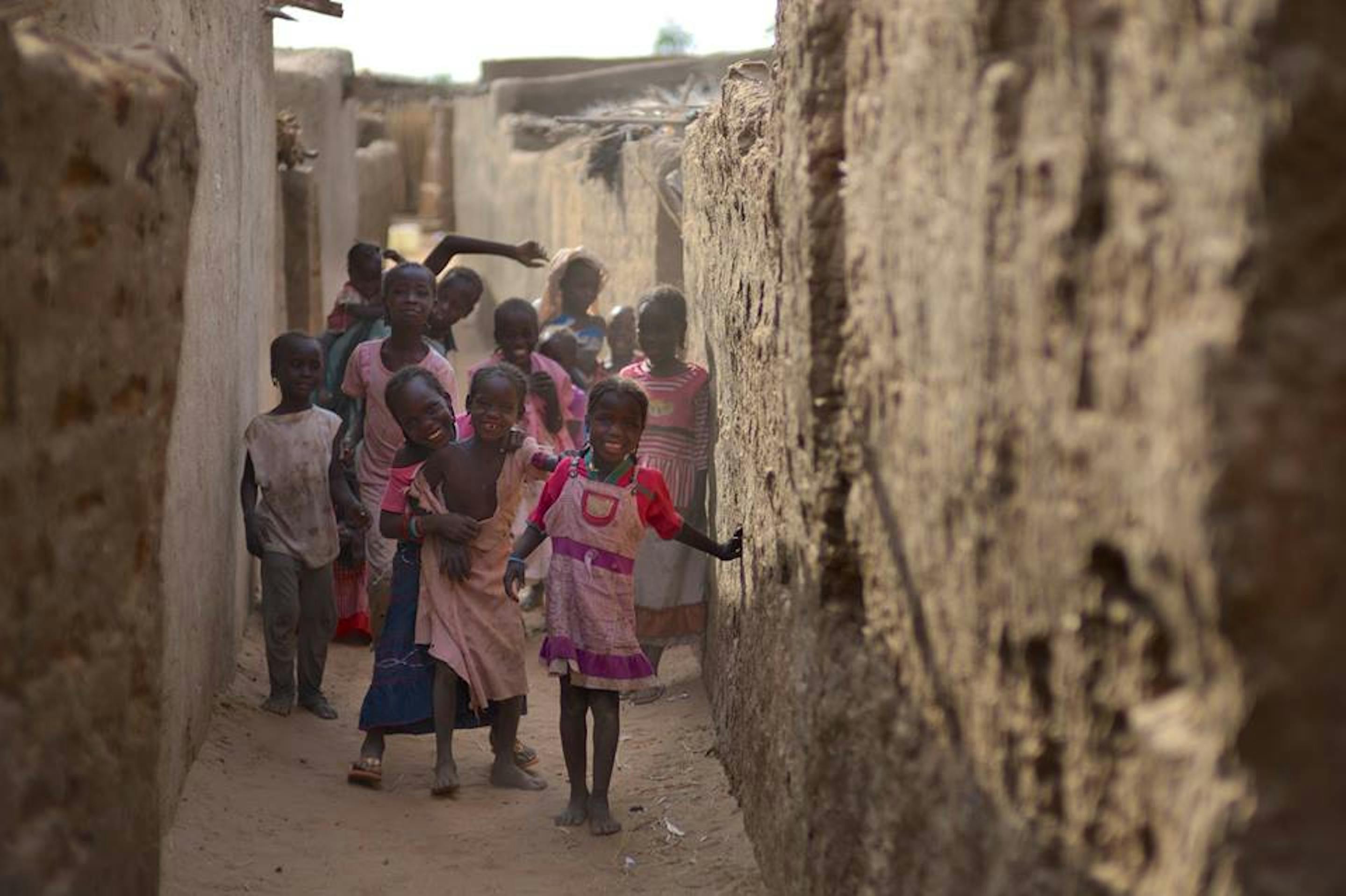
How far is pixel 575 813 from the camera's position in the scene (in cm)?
512

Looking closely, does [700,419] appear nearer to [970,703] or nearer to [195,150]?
[195,150]

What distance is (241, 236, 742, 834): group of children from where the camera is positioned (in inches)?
202

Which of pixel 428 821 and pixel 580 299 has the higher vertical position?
pixel 580 299

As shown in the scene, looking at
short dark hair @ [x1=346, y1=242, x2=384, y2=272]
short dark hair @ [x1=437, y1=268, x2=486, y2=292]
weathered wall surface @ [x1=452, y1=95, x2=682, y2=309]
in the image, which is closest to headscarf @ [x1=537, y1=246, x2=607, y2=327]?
weathered wall surface @ [x1=452, y1=95, x2=682, y2=309]

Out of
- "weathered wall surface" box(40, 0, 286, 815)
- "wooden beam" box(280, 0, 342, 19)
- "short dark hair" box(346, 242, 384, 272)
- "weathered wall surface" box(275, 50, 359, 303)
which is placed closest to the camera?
"weathered wall surface" box(40, 0, 286, 815)

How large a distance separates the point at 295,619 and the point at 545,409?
5.65 feet

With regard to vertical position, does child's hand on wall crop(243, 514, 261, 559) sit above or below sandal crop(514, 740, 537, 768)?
above

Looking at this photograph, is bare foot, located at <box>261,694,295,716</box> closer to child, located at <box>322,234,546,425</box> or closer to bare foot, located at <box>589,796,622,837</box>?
child, located at <box>322,234,546,425</box>

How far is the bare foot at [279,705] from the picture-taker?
6059 mm

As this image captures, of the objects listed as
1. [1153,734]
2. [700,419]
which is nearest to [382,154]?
[700,419]

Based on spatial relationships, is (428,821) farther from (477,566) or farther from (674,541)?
(674,541)

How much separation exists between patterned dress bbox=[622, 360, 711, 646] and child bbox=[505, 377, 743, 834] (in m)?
1.36

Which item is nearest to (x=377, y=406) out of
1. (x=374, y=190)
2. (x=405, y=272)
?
(x=405, y=272)

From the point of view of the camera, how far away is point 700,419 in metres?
6.55
